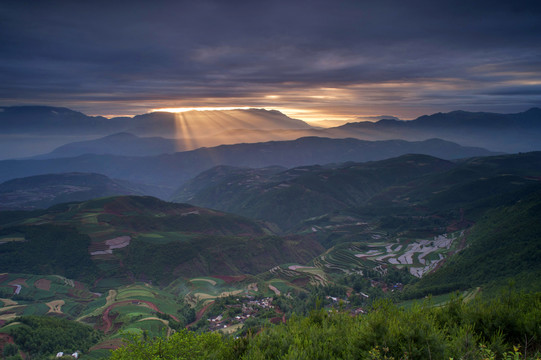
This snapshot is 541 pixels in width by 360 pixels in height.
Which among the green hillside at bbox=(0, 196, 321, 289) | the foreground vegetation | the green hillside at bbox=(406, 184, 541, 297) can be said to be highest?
the foreground vegetation

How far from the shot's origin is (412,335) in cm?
1441

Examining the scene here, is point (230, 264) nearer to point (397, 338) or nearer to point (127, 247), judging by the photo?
point (127, 247)

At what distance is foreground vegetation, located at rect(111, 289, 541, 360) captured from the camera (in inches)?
557

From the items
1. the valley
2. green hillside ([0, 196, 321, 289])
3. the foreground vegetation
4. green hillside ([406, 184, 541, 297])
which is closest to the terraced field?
the valley

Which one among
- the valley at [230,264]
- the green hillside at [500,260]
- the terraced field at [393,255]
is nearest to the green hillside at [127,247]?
the valley at [230,264]

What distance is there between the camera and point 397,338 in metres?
14.7

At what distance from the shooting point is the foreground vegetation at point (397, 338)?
46.4ft

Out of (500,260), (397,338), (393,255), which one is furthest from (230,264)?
(397,338)

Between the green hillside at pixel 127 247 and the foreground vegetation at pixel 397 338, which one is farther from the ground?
the foreground vegetation at pixel 397 338

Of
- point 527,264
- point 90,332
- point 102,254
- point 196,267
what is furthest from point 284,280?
point 102,254

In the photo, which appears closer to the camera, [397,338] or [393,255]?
[397,338]

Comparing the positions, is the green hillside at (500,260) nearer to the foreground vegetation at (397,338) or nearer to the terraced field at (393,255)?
the terraced field at (393,255)

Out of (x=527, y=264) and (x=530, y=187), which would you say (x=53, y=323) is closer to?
(x=527, y=264)

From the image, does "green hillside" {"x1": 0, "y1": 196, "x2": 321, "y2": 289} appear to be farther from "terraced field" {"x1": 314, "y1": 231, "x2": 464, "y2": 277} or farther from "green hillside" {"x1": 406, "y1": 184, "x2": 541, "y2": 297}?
"green hillside" {"x1": 406, "y1": 184, "x2": 541, "y2": 297}
